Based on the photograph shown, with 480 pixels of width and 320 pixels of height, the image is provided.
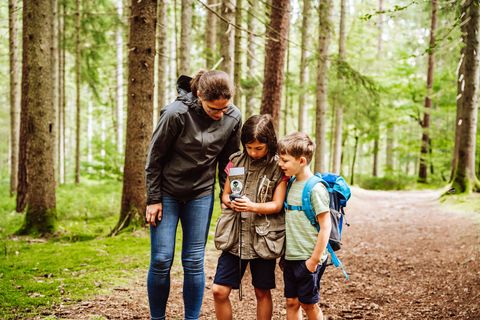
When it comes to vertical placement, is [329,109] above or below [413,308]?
above

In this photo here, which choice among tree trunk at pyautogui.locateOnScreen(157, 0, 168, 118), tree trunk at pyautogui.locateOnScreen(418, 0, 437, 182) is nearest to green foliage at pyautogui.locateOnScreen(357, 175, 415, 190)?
tree trunk at pyautogui.locateOnScreen(418, 0, 437, 182)

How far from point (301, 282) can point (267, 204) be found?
592 mm

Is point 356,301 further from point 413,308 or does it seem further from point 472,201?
point 472,201

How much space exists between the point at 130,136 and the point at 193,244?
364 cm

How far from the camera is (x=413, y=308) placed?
4262mm

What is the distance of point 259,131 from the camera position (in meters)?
2.93

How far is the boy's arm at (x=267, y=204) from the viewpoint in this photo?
9.36 ft

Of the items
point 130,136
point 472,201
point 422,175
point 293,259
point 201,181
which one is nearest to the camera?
point 293,259

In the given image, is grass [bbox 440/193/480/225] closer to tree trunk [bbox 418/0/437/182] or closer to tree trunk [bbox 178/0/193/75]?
tree trunk [bbox 178/0/193/75]

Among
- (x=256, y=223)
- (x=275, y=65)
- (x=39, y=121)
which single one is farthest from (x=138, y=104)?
(x=256, y=223)

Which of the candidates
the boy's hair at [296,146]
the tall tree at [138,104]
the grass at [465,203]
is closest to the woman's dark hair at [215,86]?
the boy's hair at [296,146]

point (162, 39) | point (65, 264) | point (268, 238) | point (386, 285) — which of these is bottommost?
point (386, 285)

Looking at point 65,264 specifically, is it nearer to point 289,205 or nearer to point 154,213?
point 154,213

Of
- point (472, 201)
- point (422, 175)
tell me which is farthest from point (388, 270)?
point (422, 175)
